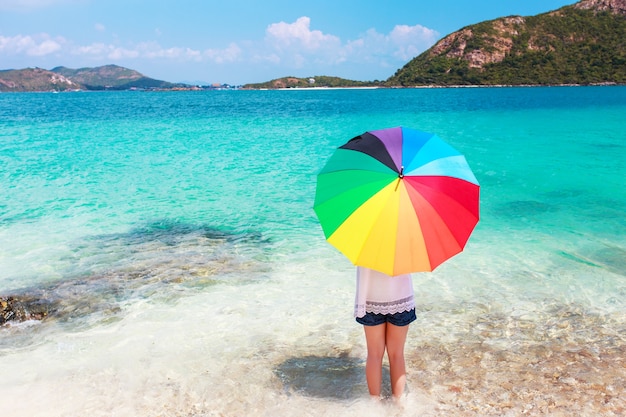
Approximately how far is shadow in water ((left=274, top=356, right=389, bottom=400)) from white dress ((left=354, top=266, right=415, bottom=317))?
1408 mm

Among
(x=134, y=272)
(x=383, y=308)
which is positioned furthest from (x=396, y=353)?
(x=134, y=272)

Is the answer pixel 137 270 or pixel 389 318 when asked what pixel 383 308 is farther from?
pixel 137 270

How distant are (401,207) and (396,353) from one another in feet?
4.99

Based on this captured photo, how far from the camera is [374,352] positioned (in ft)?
14.3

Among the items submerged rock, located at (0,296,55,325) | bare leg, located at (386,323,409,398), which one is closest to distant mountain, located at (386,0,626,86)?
bare leg, located at (386,323,409,398)

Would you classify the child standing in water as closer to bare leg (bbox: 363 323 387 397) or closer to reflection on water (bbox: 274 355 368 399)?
bare leg (bbox: 363 323 387 397)

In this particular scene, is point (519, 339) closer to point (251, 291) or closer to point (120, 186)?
point (251, 291)

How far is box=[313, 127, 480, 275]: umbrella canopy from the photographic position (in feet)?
11.8

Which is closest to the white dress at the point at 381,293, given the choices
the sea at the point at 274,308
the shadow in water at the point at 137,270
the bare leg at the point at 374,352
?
the bare leg at the point at 374,352

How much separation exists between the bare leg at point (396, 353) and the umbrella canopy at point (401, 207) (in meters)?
0.87

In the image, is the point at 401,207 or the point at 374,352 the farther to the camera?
the point at 374,352

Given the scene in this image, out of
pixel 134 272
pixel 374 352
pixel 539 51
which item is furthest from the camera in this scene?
pixel 539 51

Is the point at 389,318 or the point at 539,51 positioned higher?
the point at 539,51

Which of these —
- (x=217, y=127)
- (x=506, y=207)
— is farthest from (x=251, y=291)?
(x=217, y=127)
